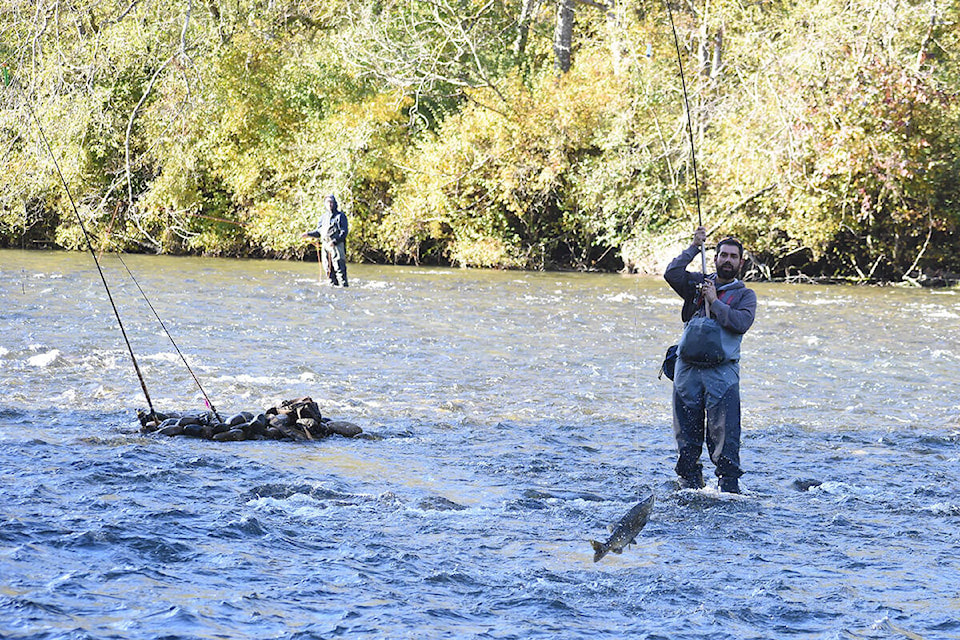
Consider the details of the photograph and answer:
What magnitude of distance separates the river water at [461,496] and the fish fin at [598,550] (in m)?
0.07

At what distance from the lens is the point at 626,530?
6723 mm

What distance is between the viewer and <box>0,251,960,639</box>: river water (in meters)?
5.32

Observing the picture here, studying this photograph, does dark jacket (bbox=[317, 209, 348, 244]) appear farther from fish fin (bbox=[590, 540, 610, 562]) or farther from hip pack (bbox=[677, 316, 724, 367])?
fish fin (bbox=[590, 540, 610, 562])

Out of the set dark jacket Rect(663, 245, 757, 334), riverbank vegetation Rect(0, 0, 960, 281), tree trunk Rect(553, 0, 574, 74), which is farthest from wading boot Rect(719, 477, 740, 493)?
tree trunk Rect(553, 0, 574, 74)

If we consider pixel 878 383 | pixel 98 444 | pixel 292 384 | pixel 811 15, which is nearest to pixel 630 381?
pixel 878 383

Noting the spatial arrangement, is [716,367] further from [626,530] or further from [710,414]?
[626,530]

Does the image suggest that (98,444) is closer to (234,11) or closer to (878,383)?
(878,383)

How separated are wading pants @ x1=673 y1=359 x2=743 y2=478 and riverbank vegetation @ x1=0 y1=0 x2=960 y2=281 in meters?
17.3

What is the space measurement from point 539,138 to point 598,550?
26204mm

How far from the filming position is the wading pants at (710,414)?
24.7 feet

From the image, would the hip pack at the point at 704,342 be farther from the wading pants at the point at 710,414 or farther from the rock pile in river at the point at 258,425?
the rock pile in river at the point at 258,425

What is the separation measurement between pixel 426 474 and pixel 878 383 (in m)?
6.67

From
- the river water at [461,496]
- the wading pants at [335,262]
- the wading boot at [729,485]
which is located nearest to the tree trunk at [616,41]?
the wading pants at [335,262]

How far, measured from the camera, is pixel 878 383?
1303cm
